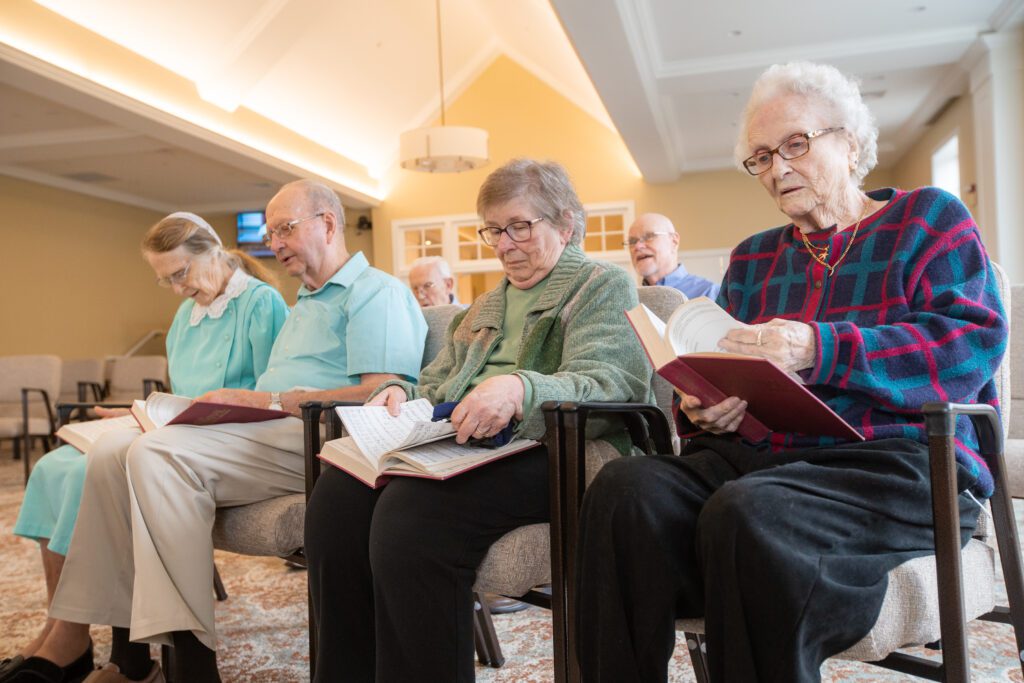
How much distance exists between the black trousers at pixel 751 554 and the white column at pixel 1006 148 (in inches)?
226

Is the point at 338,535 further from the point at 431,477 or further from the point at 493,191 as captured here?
the point at 493,191

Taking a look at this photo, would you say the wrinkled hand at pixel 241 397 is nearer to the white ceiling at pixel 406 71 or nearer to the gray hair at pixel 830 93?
the gray hair at pixel 830 93

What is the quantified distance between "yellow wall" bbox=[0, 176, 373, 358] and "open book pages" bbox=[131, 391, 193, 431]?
28.6 feet

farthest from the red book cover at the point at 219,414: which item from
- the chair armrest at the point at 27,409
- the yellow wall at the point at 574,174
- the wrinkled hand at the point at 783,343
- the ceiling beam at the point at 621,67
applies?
the yellow wall at the point at 574,174

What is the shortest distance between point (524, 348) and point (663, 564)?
2.10ft

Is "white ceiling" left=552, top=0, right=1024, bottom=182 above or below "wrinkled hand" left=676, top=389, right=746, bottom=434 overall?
above

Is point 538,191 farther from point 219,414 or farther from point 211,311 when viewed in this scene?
point 211,311

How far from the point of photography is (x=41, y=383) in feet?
20.1

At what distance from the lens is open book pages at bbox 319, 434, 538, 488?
1354 mm

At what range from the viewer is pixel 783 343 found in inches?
45.3

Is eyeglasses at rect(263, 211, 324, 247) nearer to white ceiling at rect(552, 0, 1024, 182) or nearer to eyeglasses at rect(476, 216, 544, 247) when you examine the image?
eyeglasses at rect(476, 216, 544, 247)

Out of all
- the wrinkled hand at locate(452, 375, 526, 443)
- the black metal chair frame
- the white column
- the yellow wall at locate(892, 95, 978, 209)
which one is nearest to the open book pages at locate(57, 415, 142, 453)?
the wrinkled hand at locate(452, 375, 526, 443)

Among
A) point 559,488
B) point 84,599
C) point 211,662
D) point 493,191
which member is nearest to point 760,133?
point 493,191

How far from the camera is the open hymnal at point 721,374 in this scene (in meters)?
1.06
